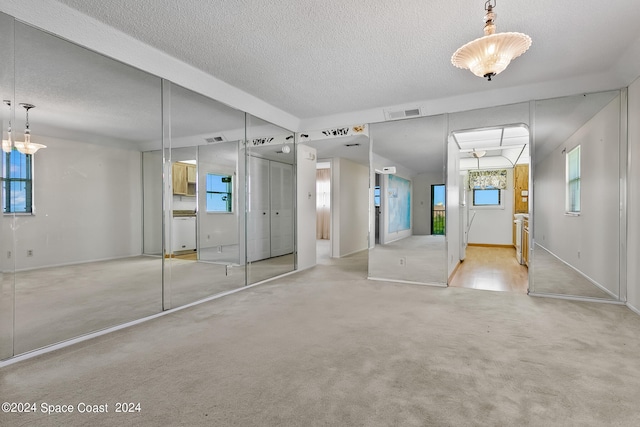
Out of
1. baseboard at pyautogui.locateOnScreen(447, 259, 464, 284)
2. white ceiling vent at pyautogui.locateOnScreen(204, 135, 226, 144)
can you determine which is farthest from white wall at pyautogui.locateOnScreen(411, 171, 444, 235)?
white ceiling vent at pyautogui.locateOnScreen(204, 135, 226, 144)

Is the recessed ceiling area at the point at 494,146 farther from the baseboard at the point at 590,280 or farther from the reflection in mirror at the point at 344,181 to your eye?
the reflection in mirror at the point at 344,181

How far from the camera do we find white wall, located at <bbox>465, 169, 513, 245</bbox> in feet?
29.6

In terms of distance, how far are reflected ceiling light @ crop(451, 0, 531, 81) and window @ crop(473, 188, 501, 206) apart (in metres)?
7.72

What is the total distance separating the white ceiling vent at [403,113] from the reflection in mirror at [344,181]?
0.44 metres

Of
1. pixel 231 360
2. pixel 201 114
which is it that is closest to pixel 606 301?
pixel 231 360

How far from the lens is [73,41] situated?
8.30ft

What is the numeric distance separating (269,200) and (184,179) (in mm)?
1784

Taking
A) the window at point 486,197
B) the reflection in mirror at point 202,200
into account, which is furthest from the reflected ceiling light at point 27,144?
the window at point 486,197

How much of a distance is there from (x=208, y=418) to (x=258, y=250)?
3465mm

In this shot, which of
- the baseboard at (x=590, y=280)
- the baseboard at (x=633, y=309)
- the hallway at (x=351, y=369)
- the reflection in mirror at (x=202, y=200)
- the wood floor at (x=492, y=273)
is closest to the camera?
the hallway at (x=351, y=369)

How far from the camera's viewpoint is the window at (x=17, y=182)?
7.42 feet

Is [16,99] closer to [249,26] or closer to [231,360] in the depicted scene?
[249,26]

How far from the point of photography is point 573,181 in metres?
4.50

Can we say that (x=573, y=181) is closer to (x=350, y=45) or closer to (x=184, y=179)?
(x=350, y=45)
